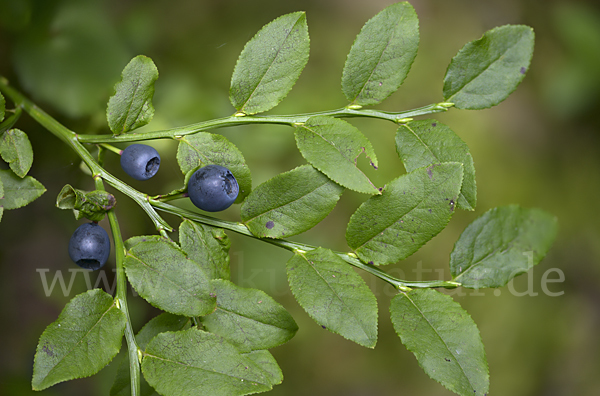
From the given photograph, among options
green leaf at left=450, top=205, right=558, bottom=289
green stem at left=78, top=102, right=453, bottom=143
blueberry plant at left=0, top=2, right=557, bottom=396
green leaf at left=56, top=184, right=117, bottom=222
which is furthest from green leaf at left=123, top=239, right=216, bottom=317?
green leaf at left=450, top=205, right=558, bottom=289

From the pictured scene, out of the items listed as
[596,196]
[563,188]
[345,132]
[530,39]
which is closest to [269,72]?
[345,132]

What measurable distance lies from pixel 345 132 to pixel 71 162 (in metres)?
0.84

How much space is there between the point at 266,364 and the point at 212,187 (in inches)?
14.1

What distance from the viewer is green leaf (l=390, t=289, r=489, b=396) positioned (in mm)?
695

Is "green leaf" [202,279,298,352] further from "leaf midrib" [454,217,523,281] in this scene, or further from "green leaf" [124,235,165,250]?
"leaf midrib" [454,217,523,281]

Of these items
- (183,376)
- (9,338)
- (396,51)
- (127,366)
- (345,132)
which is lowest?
(9,338)

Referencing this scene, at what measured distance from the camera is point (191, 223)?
29.5 inches

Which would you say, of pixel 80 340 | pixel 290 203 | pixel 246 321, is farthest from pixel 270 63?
pixel 80 340

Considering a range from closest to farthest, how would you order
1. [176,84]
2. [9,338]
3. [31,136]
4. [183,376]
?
[183,376] < [31,136] < [9,338] < [176,84]

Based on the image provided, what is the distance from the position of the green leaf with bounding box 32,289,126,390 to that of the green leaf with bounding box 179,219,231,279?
162 mm

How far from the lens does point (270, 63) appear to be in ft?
2.47

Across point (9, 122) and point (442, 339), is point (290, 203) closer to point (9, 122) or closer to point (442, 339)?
point (442, 339)

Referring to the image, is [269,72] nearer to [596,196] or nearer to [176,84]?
[176,84]

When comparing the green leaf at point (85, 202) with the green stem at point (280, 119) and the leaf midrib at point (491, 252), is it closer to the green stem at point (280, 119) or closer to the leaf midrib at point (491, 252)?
the green stem at point (280, 119)
